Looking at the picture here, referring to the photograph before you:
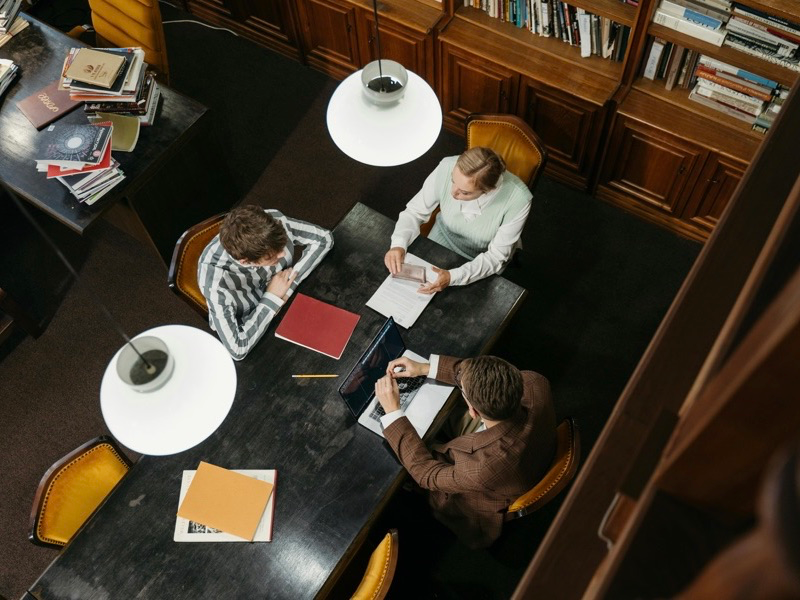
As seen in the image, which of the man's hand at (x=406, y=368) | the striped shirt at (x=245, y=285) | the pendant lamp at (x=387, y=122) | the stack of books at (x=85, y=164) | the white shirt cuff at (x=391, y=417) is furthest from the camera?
the stack of books at (x=85, y=164)

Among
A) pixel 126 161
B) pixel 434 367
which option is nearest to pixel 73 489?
pixel 434 367

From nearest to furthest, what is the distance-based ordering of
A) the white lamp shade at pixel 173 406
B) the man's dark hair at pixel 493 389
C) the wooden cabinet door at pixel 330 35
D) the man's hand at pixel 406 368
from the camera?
the white lamp shade at pixel 173 406
the man's dark hair at pixel 493 389
the man's hand at pixel 406 368
the wooden cabinet door at pixel 330 35

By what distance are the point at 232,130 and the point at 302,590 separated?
3.05 meters

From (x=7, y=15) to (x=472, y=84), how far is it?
247cm

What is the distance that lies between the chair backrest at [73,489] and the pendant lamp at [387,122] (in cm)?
155

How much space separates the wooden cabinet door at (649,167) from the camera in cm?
348

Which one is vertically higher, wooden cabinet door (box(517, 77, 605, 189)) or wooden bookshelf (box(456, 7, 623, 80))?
wooden bookshelf (box(456, 7, 623, 80))

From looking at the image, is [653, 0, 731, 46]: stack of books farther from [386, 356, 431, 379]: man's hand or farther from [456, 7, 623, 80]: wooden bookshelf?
[386, 356, 431, 379]: man's hand

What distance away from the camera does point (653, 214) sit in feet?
12.9

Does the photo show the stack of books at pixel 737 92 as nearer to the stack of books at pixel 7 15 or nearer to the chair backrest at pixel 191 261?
the chair backrest at pixel 191 261

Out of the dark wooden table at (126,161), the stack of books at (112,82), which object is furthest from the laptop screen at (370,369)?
the stack of books at (112,82)

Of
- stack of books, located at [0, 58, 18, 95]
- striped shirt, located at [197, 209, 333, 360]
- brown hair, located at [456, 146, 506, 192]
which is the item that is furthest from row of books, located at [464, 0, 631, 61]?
stack of books, located at [0, 58, 18, 95]

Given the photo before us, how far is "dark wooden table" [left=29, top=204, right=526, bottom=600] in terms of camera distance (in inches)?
96.3

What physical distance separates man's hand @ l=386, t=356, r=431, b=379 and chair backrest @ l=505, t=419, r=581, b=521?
0.56 metres
